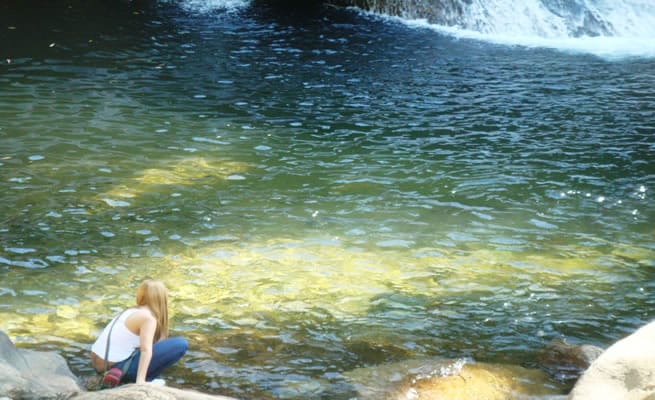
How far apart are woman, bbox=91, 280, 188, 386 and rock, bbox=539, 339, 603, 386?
3722 millimetres

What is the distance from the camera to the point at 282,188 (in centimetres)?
1374

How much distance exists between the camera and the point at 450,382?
316 inches

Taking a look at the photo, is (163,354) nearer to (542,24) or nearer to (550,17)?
(542,24)

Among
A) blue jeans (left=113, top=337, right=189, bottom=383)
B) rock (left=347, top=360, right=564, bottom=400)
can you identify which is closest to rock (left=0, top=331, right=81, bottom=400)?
blue jeans (left=113, top=337, right=189, bottom=383)

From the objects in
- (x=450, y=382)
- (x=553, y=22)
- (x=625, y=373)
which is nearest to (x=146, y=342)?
(x=450, y=382)

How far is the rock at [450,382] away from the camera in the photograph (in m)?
7.82

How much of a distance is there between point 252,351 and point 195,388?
0.96 meters

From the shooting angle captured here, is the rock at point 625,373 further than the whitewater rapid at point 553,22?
No

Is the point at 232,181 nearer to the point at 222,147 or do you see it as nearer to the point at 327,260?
the point at 222,147

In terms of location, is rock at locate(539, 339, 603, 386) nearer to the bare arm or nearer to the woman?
the woman

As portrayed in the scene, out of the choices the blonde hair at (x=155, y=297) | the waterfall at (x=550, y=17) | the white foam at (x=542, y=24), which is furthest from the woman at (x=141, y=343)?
the waterfall at (x=550, y=17)

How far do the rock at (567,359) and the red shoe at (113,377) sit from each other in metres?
4.22

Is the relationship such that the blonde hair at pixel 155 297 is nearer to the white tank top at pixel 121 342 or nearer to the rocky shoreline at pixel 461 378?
the white tank top at pixel 121 342

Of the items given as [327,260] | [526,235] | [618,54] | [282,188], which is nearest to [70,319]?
[327,260]
